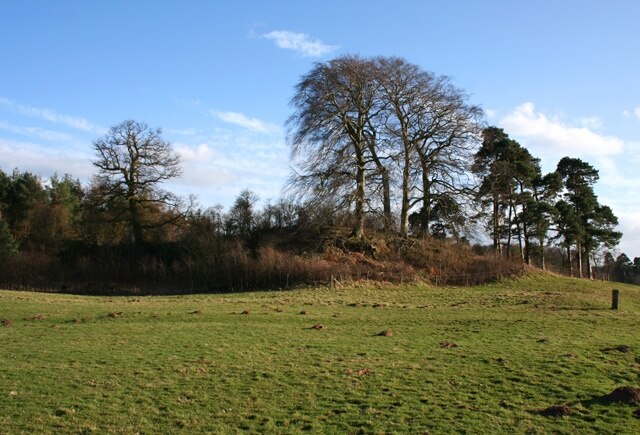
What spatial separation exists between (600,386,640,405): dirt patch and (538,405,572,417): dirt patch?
1157 mm

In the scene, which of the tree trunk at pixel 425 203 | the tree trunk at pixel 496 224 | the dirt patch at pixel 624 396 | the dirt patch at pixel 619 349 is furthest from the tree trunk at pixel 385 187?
the dirt patch at pixel 624 396

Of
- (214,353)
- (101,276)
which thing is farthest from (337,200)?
(214,353)

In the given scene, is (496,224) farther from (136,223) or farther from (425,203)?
(136,223)

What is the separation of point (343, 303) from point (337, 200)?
1640 centimetres

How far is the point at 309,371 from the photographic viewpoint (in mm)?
12945

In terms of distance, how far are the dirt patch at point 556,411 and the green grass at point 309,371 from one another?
0.16 m

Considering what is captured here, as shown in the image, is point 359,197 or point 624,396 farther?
point 359,197

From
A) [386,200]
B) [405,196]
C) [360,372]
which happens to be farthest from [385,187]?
[360,372]

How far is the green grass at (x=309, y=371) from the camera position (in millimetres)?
9250

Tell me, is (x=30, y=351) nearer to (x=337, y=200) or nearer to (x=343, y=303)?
(x=343, y=303)

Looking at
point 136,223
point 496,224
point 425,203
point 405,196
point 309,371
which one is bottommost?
point 309,371

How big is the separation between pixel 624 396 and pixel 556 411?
172cm

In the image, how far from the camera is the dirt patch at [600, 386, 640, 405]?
10125mm

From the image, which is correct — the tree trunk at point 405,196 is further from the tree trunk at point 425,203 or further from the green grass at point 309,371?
the green grass at point 309,371
